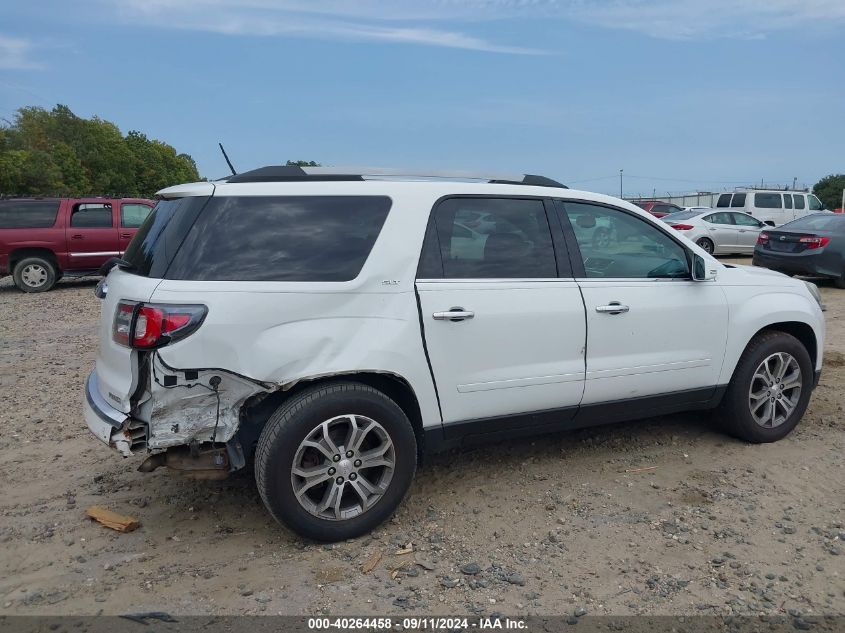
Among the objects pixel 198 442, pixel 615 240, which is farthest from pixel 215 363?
pixel 615 240

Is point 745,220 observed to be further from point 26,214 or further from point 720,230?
point 26,214

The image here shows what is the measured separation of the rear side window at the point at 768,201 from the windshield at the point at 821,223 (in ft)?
31.3

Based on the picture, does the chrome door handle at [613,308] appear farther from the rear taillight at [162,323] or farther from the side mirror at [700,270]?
the rear taillight at [162,323]

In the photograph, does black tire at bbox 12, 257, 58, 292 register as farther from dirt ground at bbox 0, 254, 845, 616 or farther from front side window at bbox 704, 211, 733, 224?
front side window at bbox 704, 211, 733, 224

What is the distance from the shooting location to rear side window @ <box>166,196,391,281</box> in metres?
3.22

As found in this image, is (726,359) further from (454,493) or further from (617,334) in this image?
(454,493)

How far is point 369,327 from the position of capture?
3357 mm

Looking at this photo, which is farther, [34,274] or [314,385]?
[34,274]

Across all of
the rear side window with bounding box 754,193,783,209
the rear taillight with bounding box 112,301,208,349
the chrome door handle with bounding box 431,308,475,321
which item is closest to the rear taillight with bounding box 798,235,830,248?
the rear side window with bounding box 754,193,783,209

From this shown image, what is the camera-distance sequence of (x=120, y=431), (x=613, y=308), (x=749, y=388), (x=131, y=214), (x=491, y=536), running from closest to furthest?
(x=120, y=431) → (x=491, y=536) → (x=613, y=308) → (x=749, y=388) → (x=131, y=214)

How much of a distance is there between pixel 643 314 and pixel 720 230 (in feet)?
51.9

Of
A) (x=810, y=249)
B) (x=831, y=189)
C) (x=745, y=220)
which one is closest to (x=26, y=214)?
(x=810, y=249)

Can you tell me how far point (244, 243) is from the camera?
329 centimetres

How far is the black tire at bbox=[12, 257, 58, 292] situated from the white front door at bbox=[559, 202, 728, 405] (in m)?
12.5
